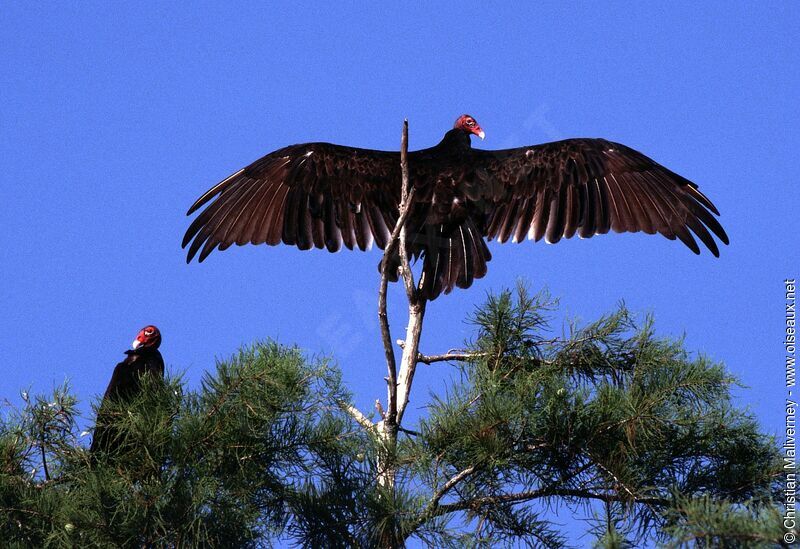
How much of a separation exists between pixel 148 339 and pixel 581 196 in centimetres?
204

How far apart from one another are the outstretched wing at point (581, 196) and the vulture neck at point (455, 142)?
3.0 inches

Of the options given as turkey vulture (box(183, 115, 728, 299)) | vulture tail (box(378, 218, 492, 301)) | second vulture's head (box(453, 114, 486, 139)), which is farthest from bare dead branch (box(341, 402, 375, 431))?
second vulture's head (box(453, 114, 486, 139))

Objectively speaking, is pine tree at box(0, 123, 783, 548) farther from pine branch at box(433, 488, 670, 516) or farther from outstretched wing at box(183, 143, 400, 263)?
outstretched wing at box(183, 143, 400, 263)

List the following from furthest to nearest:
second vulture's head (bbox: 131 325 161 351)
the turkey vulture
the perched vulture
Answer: the turkey vulture, second vulture's head (bbox: 131 325 161 351), the perched vulture

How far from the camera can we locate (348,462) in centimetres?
319

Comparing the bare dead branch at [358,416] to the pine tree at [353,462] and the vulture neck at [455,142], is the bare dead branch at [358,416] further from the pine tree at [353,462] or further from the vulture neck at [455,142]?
the vulture neck at [455,142]

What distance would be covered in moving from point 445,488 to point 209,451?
27.2 inches

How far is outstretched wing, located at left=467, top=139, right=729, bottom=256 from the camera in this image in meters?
4.83

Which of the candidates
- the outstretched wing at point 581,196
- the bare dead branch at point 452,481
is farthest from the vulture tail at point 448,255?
the bare dead branch at point 452,481

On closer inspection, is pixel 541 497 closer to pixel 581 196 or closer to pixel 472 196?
pixel 472 196

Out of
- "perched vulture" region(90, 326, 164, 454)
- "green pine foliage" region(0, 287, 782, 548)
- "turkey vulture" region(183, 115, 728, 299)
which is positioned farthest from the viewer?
"turkey vulture" region(183, 115, 728, 299)

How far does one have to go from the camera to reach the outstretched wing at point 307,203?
4.81 m

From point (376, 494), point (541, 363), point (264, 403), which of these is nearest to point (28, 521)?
point (264, 403)

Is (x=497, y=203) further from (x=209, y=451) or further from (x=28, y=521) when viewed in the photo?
(x=28, y=521)
